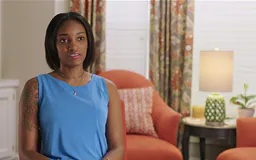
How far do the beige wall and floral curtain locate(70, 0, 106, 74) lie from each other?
0.64 feet

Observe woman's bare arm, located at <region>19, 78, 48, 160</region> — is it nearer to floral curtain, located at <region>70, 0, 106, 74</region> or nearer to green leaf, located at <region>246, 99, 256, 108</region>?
floral curtain, located at <region>70, 0, 106, 74</region>

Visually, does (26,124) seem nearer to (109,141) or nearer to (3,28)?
(109,141)

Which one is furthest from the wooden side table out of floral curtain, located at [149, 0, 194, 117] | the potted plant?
floral curtain, located at [149, 0, 194, 117]

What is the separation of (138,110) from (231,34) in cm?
136

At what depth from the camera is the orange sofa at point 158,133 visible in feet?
10.6

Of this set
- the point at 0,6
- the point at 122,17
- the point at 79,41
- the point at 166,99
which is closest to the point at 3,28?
the point at 0,6

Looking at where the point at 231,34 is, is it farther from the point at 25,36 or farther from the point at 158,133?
the point at 25,36

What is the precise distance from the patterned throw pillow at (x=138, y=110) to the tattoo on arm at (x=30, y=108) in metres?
1.93

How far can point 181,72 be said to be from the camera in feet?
14.4

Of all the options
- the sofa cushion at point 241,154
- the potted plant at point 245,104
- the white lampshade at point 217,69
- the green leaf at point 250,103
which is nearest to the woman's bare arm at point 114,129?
the sofa cushion at point 241,154

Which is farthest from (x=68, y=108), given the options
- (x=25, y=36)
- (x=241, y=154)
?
(x=25, y=36)

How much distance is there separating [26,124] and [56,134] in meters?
0.14

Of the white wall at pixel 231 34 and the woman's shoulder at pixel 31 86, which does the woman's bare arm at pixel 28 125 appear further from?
the white wall at pixel 231 34

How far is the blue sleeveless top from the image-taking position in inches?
70.7
